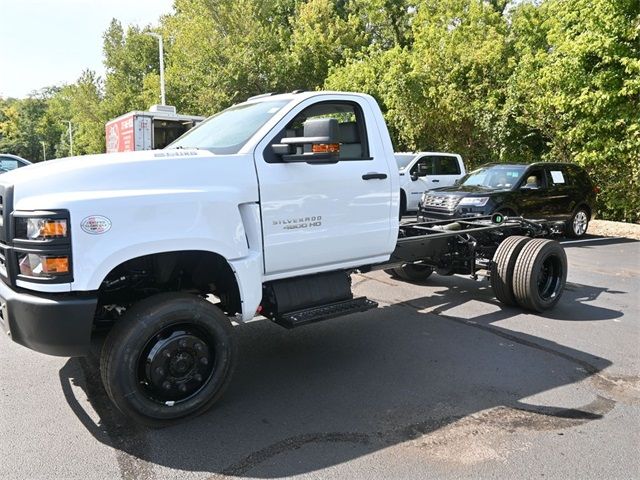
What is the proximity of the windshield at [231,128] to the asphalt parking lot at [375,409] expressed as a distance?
189 centimetres

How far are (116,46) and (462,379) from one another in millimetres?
51125

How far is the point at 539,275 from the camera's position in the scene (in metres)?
6.26

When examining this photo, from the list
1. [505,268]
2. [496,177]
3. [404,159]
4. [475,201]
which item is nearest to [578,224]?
[496,177]

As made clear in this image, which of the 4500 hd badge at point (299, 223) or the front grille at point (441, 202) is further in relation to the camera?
the front grille at point (441, 202)

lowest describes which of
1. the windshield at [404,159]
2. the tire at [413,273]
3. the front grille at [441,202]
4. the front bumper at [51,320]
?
the tire at [413,273]

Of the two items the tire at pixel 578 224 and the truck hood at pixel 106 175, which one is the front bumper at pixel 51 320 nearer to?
the truck hood at pixel 106 175

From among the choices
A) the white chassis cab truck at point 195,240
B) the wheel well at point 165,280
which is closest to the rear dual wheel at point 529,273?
the white chassis cab truck at point 195,240

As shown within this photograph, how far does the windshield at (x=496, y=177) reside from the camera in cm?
1184

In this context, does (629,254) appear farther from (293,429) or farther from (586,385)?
(293,429)

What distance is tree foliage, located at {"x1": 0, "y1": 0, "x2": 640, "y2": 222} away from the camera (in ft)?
45.5

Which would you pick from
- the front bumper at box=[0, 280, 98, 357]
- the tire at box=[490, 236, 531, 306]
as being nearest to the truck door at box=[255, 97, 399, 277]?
the front bumper at box=[0, 280, 98, 357]

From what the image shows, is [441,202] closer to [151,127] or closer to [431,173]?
[431,173]

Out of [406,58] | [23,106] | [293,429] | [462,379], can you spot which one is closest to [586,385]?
[462,379]

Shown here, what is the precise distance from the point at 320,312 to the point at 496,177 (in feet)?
29.7
